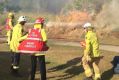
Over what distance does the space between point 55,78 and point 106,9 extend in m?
16.9

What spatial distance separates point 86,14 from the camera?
30.0 metres

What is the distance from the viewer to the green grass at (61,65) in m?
13.3

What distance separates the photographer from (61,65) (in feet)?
51.0

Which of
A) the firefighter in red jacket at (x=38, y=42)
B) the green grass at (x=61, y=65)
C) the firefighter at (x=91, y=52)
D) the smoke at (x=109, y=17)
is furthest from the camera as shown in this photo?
the smoke at (x=109, y=17)

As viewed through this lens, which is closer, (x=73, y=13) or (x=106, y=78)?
(x=106, y=78)

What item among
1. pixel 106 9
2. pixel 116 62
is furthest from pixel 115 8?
pixel 116 62

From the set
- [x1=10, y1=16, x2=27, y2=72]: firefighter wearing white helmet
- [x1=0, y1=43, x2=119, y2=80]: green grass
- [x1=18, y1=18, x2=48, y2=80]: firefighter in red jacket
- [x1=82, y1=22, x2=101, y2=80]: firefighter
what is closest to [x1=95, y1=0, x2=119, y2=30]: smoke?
[x1=0, y1=43, x2=119, y2=80]: green grass

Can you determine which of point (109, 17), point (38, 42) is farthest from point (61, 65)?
point (109, 17)

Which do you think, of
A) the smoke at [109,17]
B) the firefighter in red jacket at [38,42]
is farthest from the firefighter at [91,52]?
the smoke at [109,17]

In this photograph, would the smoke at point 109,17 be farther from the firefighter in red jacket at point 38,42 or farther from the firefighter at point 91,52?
the firefighter in red jacket at point 38,42

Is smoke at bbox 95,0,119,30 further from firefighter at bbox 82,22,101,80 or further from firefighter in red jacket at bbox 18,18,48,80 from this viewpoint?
firefighter in red jacket at bbox 18,18,48,80

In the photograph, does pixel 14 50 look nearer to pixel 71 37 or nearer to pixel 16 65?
pixel 16 65

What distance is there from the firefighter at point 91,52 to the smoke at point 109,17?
14767mm

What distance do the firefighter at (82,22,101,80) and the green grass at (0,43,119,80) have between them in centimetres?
97
